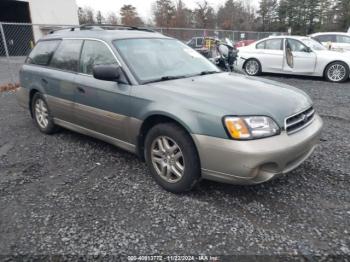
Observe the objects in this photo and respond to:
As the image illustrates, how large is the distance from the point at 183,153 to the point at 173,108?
440mm

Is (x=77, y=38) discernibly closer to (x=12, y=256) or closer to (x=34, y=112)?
(x=34, y=112)

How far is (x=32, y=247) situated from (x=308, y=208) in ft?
8.00

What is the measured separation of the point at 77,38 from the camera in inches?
167

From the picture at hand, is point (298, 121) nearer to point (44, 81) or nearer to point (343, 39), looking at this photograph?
point (44, 81)

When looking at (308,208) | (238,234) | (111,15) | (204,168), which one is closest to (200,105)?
(204,168)

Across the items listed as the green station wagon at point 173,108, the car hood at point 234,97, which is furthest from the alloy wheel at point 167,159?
the car hood at point 234,97

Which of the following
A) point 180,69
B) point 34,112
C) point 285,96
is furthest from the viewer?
point 34,112

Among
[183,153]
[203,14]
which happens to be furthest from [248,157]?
[203,14]

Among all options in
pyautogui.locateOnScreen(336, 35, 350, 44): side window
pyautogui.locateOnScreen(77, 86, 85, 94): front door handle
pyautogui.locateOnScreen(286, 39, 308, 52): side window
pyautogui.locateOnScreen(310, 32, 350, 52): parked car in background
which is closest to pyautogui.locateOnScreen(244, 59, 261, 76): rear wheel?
pyautogui.locateOnScreen(286, 39, 308, 52): side window

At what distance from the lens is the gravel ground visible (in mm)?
2469

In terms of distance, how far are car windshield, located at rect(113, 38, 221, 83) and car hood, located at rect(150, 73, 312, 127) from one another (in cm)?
22

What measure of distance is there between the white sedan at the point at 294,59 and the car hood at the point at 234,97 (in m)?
7.54

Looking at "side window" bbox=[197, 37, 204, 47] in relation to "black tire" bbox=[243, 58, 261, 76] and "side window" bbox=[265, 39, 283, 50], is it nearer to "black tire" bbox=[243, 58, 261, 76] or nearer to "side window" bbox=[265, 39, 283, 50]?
"black tire" bbox=[243, 58, 261, 76]

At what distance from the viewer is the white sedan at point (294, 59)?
993cm
